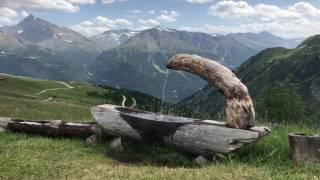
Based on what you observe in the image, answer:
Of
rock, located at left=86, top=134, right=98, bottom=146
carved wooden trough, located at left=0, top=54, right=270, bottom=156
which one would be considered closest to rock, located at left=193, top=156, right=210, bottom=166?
carved wooden trough, located at left=0, top=54, right=270, bottom=156

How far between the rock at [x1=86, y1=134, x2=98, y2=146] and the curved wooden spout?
5.10 metres

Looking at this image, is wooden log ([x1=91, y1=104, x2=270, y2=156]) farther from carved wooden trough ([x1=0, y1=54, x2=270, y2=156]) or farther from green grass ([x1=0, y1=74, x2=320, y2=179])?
green grass ([x1=0, y1=74, x2=320, y2=179])

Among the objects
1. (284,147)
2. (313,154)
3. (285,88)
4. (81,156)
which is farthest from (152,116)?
(285,88)

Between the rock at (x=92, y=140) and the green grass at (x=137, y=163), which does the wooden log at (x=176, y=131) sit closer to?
the green grass at (x=137, y=163)

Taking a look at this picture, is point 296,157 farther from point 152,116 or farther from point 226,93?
point 152,116

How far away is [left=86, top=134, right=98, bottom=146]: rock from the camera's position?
22.5m

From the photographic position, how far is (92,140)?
22.7 metres

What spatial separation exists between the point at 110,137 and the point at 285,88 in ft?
405

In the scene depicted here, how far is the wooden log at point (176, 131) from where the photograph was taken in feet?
59.7

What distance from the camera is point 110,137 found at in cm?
2277

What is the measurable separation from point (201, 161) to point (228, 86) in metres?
3.13

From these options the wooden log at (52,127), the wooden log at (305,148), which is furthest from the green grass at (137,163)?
the wooden log at (52,127)

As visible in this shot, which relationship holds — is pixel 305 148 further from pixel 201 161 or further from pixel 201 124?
pixel 201 124

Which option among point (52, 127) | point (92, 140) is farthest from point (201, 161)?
point (52, 127)
